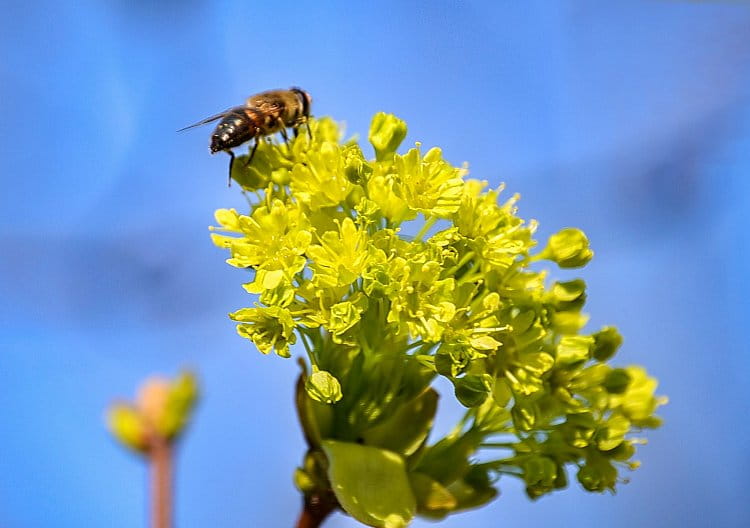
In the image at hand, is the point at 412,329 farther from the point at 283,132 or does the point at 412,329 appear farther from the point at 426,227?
the point at 283,132

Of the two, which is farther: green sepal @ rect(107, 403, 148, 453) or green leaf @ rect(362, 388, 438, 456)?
green sepal @ rect(107, 403, 148, 453)

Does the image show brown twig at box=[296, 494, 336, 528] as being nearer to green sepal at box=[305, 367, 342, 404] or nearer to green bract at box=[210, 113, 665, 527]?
green bract at box=[210, 113, 665, 527]

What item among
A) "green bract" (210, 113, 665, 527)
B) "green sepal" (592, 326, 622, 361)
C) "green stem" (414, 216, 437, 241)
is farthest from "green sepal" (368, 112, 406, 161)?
"green sepal" (592, 326, 622, 361)

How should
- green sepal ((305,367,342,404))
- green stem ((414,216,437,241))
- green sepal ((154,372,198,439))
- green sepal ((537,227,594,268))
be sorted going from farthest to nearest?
1. green sepal ((154,372,198,439))
2. green sepal ((537,227,594,268))
3. green stem ((414,216,437,241))
4. green sepal ((305,367,342,404))

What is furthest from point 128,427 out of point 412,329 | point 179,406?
point 412,329

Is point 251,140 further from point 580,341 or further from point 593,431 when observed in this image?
point 593,431

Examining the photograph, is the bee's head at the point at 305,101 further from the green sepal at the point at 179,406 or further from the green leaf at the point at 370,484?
the green sepal at the point at 179,406

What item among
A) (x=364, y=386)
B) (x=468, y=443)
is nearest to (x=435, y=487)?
(x=468, y=443)
